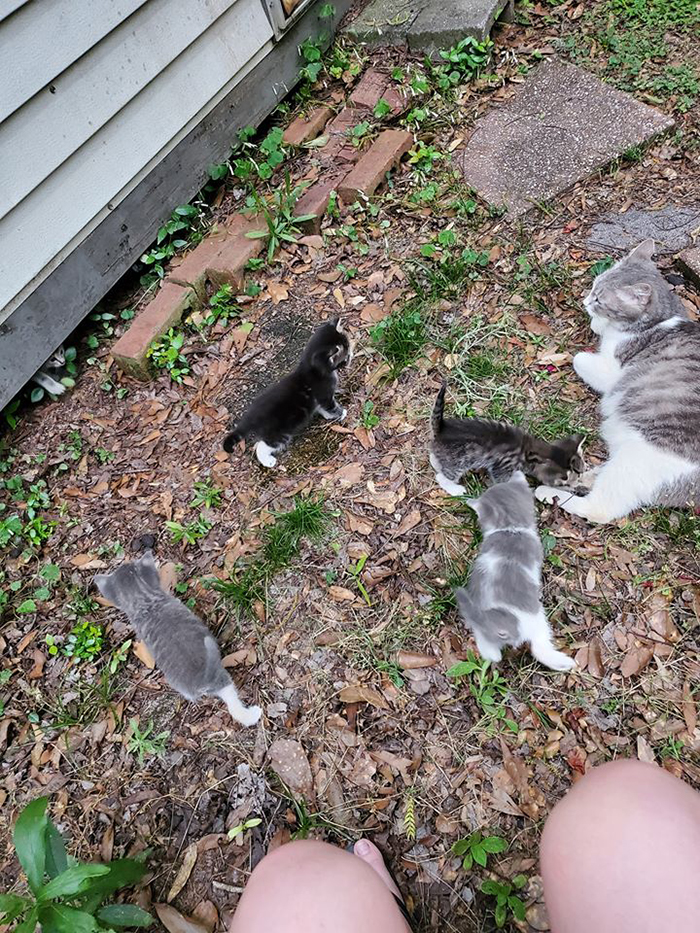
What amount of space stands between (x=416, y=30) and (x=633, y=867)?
5.34 metres

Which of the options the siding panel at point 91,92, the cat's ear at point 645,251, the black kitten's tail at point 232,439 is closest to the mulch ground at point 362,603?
the black kitten's tail at point 232,439

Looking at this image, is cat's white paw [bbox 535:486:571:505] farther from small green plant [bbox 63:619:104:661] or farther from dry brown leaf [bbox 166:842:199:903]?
small green plant [bbox 63:619:104:661]

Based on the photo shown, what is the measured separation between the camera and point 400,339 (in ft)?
10.9

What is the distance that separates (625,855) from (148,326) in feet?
11.5

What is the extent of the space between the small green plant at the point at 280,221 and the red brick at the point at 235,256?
0.05 m

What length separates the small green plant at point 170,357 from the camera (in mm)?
3604

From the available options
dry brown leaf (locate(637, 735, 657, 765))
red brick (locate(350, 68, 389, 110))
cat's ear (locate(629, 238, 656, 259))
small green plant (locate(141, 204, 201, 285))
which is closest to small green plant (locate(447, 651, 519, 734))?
dry brown leaf (locate(637, 735, 657, 765))

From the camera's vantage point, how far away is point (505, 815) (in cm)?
220

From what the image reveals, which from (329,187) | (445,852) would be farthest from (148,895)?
(329,187)

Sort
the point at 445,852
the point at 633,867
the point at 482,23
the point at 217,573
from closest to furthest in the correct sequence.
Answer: the point at 633,867 < the point at 445,852 < the point at 217,573 < the point at 482,23

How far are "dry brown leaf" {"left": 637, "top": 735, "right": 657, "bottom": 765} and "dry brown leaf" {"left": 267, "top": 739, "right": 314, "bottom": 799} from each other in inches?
51.0

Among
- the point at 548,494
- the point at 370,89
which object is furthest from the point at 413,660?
the point at 370,89

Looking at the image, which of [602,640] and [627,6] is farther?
[627,6]

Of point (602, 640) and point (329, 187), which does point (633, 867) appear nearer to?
point (602, 640)
